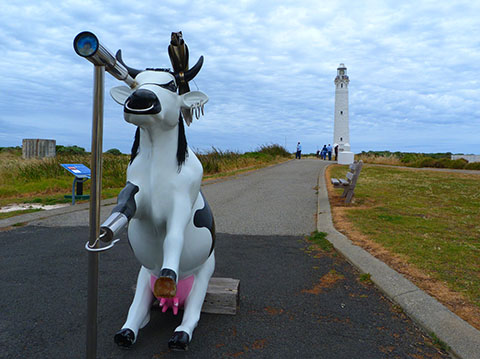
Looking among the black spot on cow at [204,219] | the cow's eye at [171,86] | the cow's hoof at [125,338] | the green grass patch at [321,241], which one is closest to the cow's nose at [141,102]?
the cow's eye at [171,86]

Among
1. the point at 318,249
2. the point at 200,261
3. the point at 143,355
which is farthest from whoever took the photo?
the point at 318,249

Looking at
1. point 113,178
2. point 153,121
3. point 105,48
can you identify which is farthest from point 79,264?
point 113,178

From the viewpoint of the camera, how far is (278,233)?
6.38 m

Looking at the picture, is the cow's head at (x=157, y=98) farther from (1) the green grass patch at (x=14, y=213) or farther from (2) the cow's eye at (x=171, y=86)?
(1) the green grass patch at (x=14, y=213)

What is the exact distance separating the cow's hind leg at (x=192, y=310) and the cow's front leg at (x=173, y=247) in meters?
0.57

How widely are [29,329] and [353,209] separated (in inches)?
246

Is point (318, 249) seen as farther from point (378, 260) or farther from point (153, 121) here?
point (153, 121)

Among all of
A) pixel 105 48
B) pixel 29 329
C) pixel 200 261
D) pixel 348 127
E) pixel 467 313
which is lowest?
pixel 29 329

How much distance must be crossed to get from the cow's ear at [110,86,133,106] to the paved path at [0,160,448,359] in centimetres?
174

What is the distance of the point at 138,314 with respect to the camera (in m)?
2.68

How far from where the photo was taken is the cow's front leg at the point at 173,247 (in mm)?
2062

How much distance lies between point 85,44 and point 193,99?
93 cm

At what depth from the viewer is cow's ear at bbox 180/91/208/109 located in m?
2.57

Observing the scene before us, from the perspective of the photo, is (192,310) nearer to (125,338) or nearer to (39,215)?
(125,338)
